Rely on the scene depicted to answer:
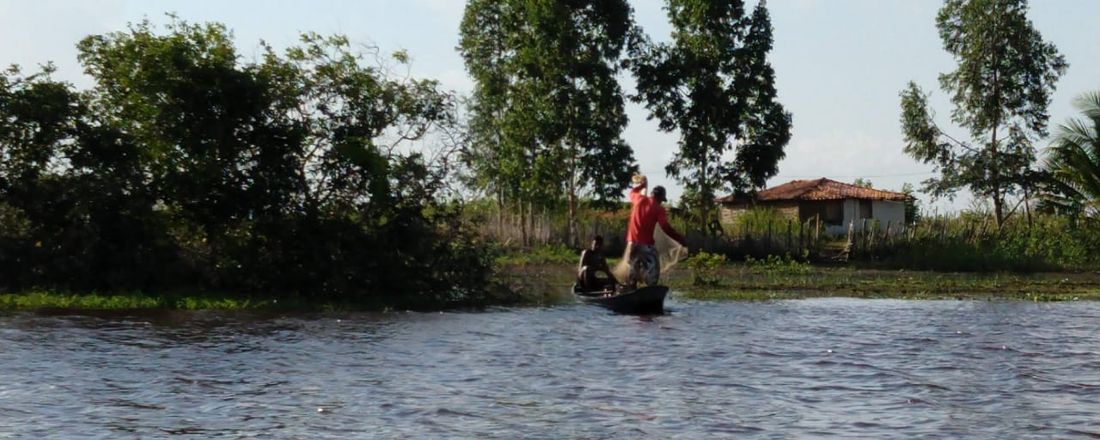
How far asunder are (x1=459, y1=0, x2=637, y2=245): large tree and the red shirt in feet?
68.6

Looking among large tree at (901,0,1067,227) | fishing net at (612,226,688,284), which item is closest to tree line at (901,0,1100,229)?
large tree at (901,0,1067,227)

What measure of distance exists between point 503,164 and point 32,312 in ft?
82.6

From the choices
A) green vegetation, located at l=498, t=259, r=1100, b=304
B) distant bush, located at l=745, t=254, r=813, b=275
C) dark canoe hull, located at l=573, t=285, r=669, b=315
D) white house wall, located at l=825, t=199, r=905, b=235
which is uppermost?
white house wall, located at l=825, t=199, r=905, b=235

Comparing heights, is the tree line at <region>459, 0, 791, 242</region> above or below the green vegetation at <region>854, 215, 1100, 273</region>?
above

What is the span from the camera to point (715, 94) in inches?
1745

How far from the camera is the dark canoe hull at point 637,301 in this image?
2145cm

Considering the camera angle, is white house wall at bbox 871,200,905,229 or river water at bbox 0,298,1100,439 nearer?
river water at bbox 0,298,1100,439

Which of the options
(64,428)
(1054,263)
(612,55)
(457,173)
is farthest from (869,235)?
(64,428)

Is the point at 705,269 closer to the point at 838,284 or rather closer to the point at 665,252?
the point at 838,284

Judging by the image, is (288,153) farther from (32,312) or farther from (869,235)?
(869,235)

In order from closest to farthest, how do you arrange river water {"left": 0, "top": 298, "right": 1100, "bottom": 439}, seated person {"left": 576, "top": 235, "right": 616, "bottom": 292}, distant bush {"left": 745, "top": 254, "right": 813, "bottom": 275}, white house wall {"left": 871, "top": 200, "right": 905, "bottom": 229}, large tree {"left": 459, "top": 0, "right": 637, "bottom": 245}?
river water {"left": 0, "top": 298, "right": 1100, "bottom": 439} < seated person {"left": 576, "top": 235, "right": 616, "bottom": 292} < distant bush {"left": 745, "top": 254, "right": 813, "bottom": 275} < large tree {"left": 459, "top": 0, "right": 637, "bottom": 245} < white house wall {"left": 871, "top": 200, "right": 905, "bottom": 229}

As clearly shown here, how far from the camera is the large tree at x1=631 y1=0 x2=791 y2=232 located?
44.6 metres

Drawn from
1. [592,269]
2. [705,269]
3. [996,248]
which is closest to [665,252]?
[592,269]

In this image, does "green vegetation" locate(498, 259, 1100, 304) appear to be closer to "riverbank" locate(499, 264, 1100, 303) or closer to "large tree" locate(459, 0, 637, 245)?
"riverbank" locate(499, 264, 1100, 303)
